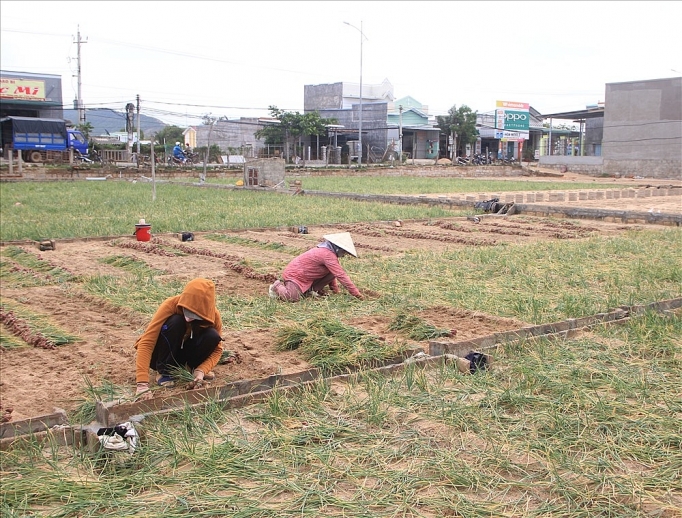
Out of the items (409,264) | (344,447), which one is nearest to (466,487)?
(344,447)

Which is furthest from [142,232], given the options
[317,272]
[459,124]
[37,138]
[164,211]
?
[459,124]

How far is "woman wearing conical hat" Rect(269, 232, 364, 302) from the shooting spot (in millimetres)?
7320

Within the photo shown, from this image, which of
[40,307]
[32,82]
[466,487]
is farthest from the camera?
[32,82]

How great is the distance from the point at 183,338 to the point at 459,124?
179 feet

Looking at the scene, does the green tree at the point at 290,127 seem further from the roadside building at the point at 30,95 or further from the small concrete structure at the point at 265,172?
the small concrete structure at the point at 265,172

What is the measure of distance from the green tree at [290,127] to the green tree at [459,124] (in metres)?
11.6

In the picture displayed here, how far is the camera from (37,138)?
124ft

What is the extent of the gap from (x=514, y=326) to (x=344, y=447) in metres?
3.04

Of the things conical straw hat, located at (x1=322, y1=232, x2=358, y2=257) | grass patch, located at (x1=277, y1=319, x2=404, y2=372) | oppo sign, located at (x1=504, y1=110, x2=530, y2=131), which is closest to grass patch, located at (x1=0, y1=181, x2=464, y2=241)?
conical straw hat, located at (x1=322, y1=232, x2=358, y2=257)

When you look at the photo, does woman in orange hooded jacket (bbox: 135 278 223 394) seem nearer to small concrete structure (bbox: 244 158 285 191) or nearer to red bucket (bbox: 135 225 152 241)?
red bucket (bbox: 135 225 152 241)

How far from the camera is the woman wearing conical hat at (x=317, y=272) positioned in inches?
288

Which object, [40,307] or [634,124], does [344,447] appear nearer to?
[40,307]

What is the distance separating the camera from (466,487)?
3.45 metres

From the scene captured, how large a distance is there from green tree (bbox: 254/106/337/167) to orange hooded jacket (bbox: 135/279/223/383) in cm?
4383
